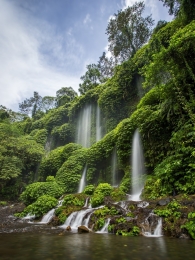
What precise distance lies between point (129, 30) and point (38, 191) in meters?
23.0

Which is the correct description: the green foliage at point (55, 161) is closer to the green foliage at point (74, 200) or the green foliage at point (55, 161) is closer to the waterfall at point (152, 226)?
the green foliage at point (74, 200)

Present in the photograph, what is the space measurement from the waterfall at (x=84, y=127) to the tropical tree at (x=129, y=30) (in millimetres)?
9719

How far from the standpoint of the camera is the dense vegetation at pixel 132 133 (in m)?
9.33

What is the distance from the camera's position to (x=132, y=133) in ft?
46.2

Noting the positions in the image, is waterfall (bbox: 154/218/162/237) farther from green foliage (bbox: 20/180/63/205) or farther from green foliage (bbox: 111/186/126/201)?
green foliage (bbox: 20/180/63/205)

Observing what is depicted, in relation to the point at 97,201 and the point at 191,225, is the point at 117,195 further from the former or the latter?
the point at 191,225

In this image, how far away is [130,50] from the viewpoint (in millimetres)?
27484

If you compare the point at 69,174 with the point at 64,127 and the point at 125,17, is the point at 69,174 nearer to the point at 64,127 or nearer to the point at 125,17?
the point at 64,127

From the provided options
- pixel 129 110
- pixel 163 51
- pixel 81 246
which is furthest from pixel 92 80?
pixel 81 246

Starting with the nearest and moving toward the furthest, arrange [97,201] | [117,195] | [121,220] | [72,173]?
1. [121,220]
2. [97,201]
3. [117,195]
4. [72,173]

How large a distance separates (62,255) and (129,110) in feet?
61.2

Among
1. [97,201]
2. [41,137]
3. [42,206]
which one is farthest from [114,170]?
[41,137]

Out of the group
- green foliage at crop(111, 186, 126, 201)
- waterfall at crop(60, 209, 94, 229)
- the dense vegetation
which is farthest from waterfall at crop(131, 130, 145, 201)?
waterfall at crop(60, 209, 94, 229)

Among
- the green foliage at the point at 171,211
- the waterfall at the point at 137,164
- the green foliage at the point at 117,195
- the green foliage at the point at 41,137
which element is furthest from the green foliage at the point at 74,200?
the green foliage at the point at 41,137
